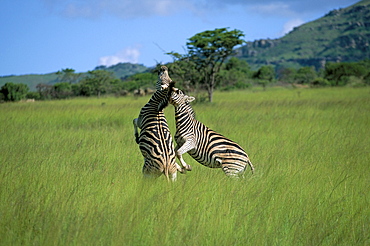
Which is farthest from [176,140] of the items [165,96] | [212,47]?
[212,47]

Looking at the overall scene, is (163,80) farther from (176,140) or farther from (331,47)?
(331,47)

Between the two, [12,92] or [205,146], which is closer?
[205,146]

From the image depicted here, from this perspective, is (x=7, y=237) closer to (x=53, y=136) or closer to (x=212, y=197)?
(x=212, y=197)

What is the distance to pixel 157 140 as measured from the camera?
478 centimetres

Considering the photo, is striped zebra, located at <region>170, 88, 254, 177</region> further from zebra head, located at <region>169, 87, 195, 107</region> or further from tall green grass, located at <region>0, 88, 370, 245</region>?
tall green grass, located at <region>0, 88, 370, 245</region>

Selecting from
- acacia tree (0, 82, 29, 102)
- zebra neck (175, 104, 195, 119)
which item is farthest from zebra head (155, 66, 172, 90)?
acacia tree (0, 82, 29, 102)

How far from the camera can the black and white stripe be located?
476 centimetres

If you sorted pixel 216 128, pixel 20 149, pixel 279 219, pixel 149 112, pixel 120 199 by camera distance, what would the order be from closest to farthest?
1. pixel 279 219
2. pixel 120 199
3. pixel 149 112
4. pixel 20 149
5. pixel 216 128

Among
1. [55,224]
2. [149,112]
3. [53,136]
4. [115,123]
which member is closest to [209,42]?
[115,123]

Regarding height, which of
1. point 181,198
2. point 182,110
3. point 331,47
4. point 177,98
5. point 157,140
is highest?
point 331,47

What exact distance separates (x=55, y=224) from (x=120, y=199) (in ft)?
3.50

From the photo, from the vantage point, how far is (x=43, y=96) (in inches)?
1358

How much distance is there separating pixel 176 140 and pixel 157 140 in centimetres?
81

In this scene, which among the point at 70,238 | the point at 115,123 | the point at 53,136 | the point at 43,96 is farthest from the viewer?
the point at 43,96
